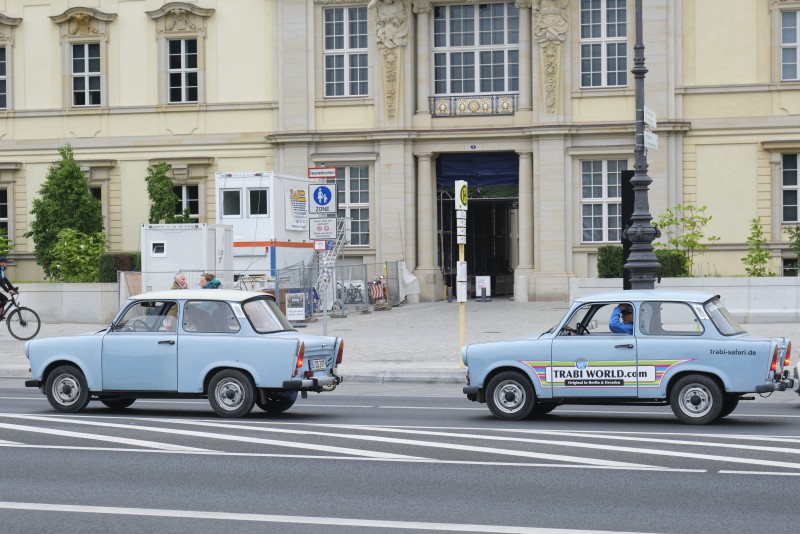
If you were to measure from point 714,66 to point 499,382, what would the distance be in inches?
1082

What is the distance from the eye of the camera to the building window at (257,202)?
3750 cm

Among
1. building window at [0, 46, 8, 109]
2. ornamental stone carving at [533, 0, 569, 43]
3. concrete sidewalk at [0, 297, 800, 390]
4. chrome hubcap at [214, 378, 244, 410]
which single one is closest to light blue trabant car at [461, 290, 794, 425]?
chrome hubcap at [214, 378, 244, 410]

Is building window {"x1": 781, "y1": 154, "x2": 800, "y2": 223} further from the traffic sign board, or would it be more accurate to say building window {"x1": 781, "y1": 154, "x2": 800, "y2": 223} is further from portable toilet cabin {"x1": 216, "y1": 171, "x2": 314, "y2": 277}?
the traffic sign board

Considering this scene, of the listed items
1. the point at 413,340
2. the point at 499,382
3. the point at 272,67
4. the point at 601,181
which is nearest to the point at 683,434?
the point at 499,382

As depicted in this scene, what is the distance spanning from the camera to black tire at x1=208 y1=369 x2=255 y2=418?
1636 cm

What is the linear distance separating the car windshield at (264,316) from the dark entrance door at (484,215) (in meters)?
26.5

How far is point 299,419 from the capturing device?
16312mm

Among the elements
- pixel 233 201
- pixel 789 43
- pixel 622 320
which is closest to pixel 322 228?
pixel 622 320

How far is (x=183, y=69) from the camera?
44.7m

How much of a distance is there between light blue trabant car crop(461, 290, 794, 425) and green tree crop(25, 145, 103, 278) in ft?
97.3

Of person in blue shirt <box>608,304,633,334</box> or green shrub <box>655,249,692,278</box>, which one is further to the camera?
green shrub <box>655,249,692,278</box>

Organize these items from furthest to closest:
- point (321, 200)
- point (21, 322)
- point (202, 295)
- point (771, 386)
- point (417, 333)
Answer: point (417, 333), point (21, 322), point (321, 200), point (202, 295), point (771, 386)

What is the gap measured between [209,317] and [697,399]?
6045mm

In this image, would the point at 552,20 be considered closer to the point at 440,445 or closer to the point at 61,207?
the point at 61,207
